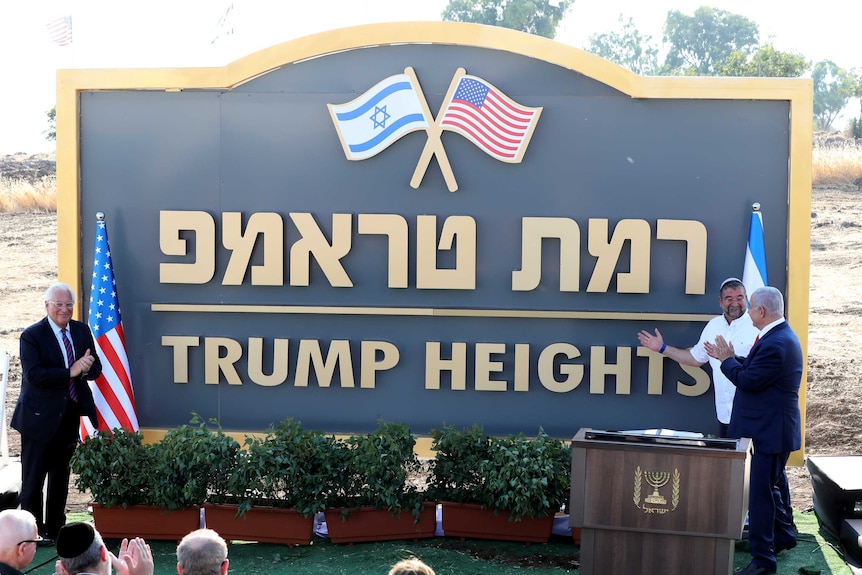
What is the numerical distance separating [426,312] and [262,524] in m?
1.90

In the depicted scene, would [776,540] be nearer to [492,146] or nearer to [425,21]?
[492,146]

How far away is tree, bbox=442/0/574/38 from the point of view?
46094mm

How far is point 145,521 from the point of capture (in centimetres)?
688

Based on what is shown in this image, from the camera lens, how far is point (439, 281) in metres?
7.53

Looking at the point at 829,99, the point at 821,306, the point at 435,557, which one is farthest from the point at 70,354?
the point at 829,99

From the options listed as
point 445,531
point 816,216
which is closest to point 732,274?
point 445,531

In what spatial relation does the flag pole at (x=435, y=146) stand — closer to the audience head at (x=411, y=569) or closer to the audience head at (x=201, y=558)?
the audience head at (x=201, y=558)

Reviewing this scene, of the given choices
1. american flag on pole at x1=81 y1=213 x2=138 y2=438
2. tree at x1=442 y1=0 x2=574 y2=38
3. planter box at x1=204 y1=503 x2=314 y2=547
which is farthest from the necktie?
tree at x1=442 y1=0 x2=574 y2=38

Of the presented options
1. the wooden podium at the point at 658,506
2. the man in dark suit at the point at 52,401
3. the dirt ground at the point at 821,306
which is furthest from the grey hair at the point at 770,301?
the man in dark suit at the point at 52,401

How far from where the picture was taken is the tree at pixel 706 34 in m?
61.9

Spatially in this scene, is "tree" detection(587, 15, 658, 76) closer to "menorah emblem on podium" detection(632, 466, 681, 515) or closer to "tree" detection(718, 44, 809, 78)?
"tree" detection(718, 44, 809, 78)

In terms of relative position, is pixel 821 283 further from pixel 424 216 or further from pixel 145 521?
pixel 145 521

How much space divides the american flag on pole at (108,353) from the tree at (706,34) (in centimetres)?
5802

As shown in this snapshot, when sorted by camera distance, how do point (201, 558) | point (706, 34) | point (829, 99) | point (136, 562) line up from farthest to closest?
1. point (706, 34)
2. point (829, 99)
3. point (136, 562)
4. point (201, 558)
